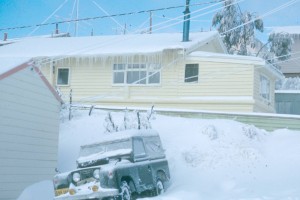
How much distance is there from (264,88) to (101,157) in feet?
51.6

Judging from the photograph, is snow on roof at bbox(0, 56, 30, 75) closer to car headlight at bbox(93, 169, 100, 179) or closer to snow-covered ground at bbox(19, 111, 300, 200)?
snow-covered ground at bbox(19, 111, 300, 200)

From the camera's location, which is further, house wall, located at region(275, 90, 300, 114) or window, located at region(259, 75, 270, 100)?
house wall, located at region(275, 90, 300, 114)

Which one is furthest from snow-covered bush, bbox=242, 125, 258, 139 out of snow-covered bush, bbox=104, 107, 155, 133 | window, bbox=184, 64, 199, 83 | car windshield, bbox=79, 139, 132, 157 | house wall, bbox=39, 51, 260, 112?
car windshield, bbox=79, 139, 132, 157

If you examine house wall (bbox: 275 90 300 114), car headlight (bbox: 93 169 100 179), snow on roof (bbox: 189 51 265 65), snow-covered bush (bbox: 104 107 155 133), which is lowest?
car headlight (bbox: 93 169 100 179)

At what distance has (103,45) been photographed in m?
26.8

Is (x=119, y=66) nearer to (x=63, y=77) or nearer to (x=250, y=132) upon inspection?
(x=63, y=77)

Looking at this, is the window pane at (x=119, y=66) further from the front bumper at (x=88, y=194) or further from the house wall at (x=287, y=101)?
the front bumper at (x=88, y=194)

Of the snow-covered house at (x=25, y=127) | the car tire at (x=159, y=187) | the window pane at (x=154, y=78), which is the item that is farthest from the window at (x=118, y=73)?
the car tire at (x=159, y=187)

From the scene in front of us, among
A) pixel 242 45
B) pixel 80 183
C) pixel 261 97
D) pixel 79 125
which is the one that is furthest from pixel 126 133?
pixel 242 45

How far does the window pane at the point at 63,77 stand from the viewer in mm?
26234

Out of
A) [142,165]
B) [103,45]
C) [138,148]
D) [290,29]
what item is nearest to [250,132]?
[138,148]

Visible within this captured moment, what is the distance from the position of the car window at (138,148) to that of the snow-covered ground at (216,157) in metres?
1.31

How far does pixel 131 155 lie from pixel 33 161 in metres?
3.21

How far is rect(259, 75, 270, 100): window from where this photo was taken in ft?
83.4
